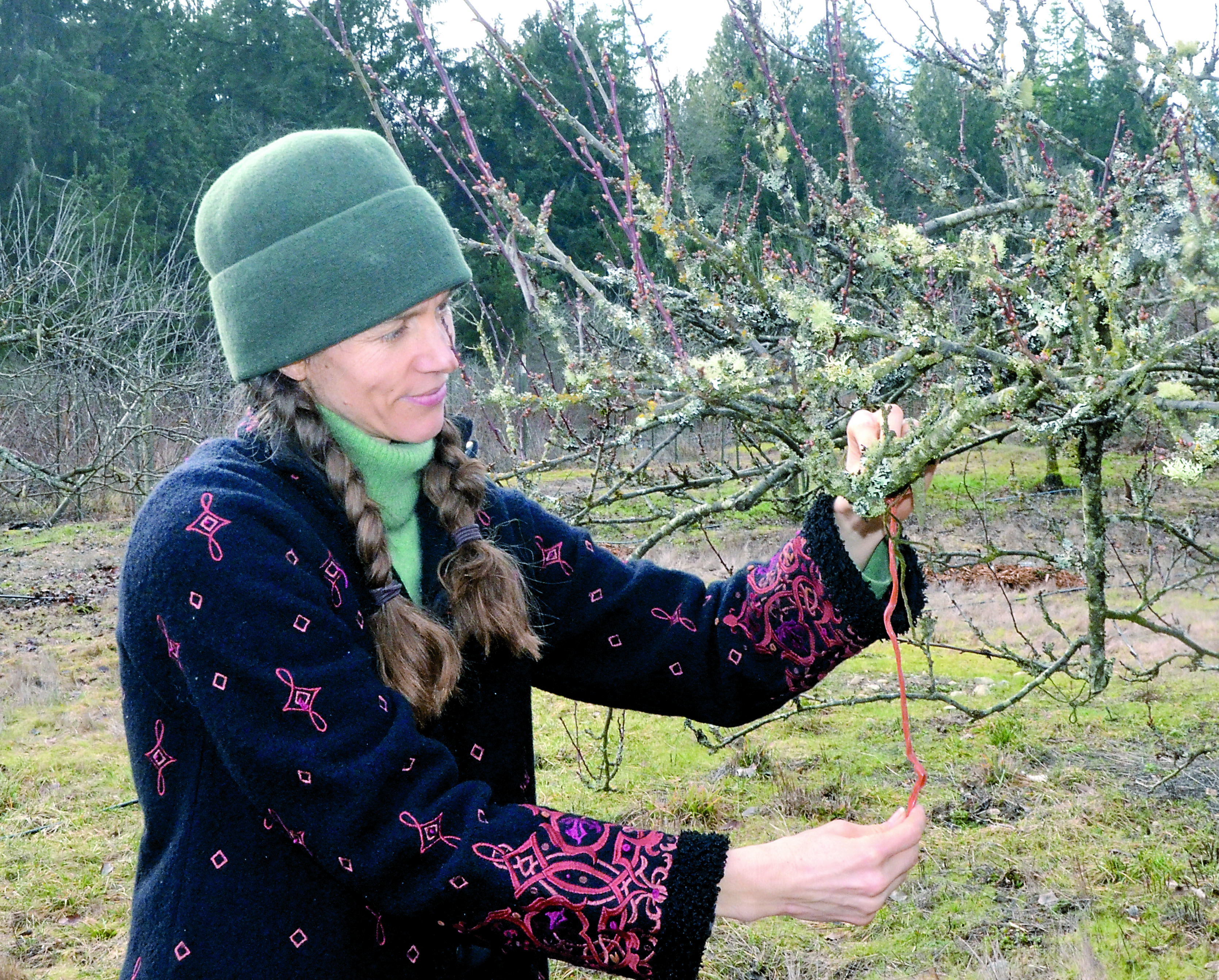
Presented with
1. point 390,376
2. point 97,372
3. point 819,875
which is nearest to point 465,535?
point 390,376

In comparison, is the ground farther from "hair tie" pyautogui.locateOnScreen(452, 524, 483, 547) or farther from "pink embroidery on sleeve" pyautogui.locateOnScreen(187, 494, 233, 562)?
"pink embroidery on sleeve" pyautogui.locateOnScreen(187, 494, 233, 562)

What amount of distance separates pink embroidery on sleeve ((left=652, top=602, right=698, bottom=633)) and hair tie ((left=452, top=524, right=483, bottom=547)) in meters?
0.36

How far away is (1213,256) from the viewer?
1377 millimetres

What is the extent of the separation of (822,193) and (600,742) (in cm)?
360

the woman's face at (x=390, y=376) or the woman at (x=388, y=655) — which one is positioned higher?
the woman's face at (x=390, y=376)

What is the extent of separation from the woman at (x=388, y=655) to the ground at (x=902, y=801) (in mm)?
2019

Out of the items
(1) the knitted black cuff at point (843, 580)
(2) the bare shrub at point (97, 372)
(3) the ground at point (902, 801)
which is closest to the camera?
(1) the knitted black cuff at point (843, 580)

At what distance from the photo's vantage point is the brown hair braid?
1619 mm

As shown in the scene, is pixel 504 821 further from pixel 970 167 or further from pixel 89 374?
pixel 89 374

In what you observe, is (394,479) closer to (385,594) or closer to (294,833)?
(385,594)

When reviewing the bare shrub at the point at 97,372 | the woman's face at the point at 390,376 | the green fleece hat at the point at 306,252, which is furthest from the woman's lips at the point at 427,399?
the bare shrub at the point at 97,372

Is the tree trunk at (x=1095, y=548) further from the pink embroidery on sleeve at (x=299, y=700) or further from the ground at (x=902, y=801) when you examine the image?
the pink embroidery on sleeve at (x=299, y=700)

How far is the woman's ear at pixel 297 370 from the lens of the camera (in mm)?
1740

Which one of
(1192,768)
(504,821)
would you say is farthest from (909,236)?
(1192,768)
